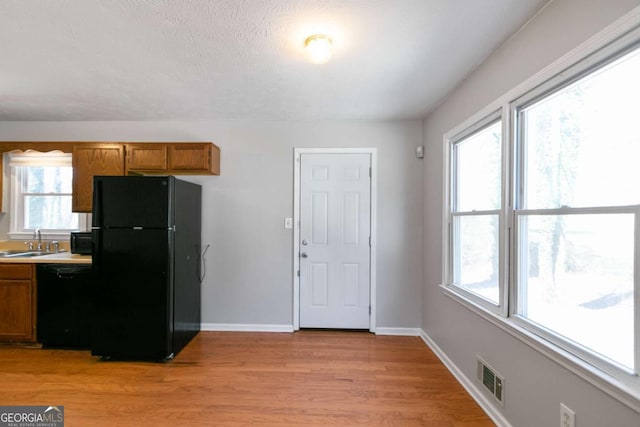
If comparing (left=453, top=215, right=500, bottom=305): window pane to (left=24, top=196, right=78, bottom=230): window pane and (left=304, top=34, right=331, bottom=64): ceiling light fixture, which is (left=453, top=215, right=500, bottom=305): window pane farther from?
(left=24, top=196, right=78, bottom=230): window pane

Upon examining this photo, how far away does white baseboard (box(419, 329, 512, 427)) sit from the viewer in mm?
1778

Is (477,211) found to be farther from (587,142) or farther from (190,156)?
(190,156)

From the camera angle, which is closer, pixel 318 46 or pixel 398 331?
pixel 318 46

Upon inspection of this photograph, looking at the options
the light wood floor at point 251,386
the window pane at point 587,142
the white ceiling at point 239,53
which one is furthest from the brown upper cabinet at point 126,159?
the window pane at point 587,142

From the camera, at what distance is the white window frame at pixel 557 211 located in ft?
3.49

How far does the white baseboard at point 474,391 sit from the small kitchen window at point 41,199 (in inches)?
165

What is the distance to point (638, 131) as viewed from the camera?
1094 millimetres

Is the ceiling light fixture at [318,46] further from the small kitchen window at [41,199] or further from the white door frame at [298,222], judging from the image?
the small kitchen window at [41,199]

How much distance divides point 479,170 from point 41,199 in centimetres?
468

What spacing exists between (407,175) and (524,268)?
1742mm

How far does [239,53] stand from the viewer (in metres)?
1.89

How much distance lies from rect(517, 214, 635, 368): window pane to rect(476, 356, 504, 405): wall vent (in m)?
0.48

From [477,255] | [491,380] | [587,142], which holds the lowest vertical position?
[491,380]

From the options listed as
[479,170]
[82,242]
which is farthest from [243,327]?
[479,170]
